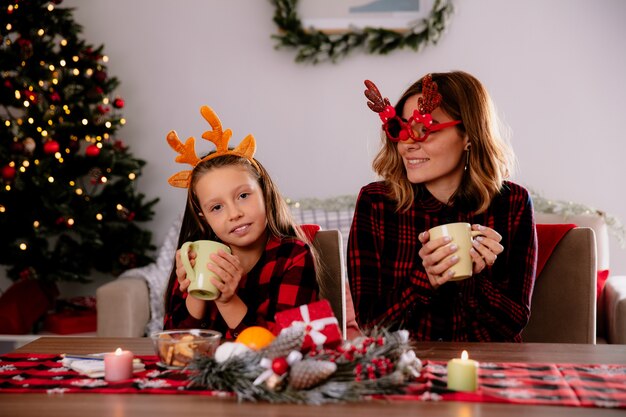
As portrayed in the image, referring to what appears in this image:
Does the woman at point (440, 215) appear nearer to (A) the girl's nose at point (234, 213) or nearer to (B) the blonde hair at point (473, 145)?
(B) the blonde hair at point (473, 145)

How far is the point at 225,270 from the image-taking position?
4.55 feet

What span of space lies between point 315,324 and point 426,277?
58cm

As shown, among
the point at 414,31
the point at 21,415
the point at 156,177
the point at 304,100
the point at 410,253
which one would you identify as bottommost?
the point at 21,415

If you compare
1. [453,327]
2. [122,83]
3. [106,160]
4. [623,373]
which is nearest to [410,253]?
[453,327]

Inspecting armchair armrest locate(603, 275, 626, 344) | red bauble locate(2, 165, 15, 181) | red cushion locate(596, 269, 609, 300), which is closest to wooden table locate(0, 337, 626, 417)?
armchair armrest locate(603, 275, 626, 344)

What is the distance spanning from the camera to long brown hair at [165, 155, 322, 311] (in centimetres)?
174

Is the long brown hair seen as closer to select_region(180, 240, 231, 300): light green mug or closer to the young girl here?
the young girl

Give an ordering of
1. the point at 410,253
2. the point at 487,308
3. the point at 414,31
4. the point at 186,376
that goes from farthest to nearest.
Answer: the point at 414,31 → the point at 410,253 → the point at 487,308 → the point at 186,376

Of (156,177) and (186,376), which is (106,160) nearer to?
(156,177)

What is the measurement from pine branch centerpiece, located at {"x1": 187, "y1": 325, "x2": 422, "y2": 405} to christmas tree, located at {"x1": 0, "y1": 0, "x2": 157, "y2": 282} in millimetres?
2706

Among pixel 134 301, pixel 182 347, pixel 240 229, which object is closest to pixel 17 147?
Result: pixel 134 301

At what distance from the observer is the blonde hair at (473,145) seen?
5.85ft

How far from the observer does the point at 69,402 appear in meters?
0.98

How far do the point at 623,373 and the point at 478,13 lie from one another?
318 centimetres
